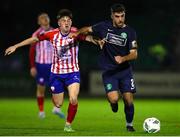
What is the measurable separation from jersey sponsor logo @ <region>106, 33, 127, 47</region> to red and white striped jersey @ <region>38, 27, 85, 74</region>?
0.46 metres

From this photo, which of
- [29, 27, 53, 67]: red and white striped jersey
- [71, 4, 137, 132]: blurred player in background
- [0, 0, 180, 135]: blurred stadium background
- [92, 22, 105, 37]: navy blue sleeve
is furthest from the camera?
[0, 0, 180, 135]: blurred stadium background

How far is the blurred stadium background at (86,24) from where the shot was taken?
2689 centimetres

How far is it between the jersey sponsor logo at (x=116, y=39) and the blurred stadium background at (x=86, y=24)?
14.9 meters

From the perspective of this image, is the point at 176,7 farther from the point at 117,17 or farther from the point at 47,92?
the point at 117,17

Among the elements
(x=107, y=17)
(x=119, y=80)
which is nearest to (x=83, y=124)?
(x=119, y=80)

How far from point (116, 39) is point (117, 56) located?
307mm

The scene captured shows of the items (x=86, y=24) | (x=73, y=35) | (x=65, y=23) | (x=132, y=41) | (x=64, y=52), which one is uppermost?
(x=65, y=23)

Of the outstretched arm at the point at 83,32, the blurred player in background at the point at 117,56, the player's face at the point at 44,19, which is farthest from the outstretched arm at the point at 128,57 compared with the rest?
the player's face at the point at 44,19

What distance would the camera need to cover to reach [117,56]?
36.6 ft

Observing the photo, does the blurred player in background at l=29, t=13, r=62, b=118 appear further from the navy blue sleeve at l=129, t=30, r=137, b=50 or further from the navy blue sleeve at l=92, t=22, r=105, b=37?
the navy blue sleeve at l=129, t=30, r=137, b=50

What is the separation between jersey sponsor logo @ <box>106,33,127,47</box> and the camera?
11164 mm

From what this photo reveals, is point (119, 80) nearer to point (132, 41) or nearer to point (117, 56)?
point (117, 56)

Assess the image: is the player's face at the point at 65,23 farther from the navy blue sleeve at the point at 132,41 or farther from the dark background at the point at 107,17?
the dark background at the point at 107,17

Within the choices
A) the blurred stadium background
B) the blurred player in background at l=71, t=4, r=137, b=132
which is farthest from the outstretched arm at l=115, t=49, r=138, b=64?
the blurred stadium background
